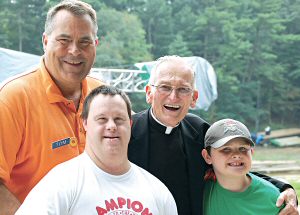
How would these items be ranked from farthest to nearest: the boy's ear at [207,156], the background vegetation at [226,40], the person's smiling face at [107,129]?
1. the background vegetation at [226,40]
2. the boy's ear at [207,156]
3. the person's smiling face at [107,129]

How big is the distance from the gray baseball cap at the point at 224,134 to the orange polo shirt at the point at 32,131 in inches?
24.3

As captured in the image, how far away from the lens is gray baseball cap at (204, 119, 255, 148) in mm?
2035

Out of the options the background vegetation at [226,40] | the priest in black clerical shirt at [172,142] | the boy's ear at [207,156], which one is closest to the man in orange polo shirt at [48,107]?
the priest in black clerical shirt at [172,142]

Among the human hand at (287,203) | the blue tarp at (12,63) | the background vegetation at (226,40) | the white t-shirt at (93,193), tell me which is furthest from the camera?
the background vegetation at (226,40)

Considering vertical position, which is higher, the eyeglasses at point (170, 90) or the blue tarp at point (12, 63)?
the eyeglasses at point (170, 90)

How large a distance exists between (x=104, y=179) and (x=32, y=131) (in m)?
0.46

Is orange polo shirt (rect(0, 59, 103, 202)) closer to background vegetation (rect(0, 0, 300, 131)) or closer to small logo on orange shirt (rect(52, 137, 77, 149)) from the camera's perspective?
small logo on orange shirt (rect(52, 137, 77, 149))

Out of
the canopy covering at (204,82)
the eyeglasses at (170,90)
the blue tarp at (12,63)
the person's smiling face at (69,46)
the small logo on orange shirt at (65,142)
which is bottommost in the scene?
the canopy covering at (204,82)

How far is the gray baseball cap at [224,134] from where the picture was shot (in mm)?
2035

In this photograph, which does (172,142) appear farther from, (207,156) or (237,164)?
(237,164)

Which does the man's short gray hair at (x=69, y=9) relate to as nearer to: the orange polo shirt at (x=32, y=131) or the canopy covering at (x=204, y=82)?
the orange polo shirt at (x=32, y=131)

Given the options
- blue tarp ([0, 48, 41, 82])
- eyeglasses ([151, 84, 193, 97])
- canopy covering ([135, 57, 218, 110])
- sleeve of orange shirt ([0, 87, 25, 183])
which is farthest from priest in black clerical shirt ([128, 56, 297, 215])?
canopy covering ([135, 57, 218, 110])

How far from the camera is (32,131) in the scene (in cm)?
179

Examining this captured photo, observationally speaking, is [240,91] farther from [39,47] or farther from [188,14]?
[39,47]
